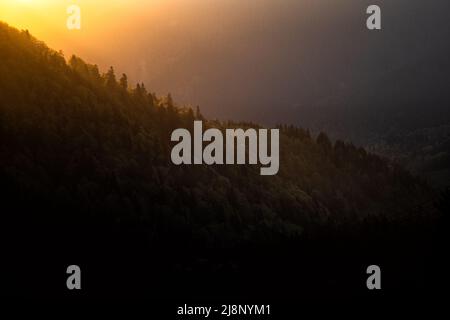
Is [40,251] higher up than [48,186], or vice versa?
[48,186]

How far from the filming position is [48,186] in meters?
187

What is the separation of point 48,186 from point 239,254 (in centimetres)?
A: 5825

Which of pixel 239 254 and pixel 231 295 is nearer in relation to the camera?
pixel 231 295

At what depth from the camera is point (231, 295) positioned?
147 m

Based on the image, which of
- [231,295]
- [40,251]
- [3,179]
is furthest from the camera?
[3,179]

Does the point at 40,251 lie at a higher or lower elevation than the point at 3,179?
lower

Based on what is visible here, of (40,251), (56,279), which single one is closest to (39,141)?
(40,251)

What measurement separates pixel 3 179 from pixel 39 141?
23.6m
